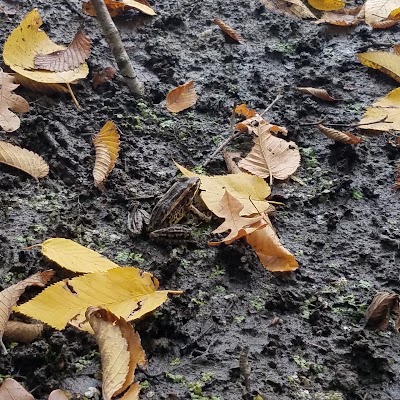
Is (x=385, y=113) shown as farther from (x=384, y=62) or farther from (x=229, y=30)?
(x=229, y=30)

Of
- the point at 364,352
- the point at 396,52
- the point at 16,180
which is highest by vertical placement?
the point at 396,52

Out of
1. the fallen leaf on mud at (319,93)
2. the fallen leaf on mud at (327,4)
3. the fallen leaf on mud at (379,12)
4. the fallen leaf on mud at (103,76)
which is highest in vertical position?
the fallen leaf on mud at (379,12)

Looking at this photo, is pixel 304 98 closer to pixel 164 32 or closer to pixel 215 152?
pixel 215 152

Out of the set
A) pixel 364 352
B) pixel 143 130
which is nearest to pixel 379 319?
pixel 364 352

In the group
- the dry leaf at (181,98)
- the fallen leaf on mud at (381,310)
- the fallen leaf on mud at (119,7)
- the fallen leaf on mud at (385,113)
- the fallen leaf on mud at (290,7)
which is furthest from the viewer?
the fallen leaf on mud at (290,7)

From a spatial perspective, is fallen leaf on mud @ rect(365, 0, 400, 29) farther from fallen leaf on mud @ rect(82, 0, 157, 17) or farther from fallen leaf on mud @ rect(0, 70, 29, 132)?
fallen leaf on mud @ rect(0, 70, 29, 132)

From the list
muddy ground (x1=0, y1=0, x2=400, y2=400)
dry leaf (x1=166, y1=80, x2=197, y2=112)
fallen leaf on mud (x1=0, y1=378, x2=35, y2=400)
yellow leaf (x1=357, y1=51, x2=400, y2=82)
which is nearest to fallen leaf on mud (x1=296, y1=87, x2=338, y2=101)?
muddy ground (x1=0, y1=0, x2=400, y2=400)

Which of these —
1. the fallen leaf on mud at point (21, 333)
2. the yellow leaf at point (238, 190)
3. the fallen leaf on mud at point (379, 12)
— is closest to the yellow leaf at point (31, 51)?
the yellow leaf at point (238, 190)

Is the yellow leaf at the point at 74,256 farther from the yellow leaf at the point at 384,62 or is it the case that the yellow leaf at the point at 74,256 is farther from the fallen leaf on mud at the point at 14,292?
the yellow leaf at the point at 384,62
